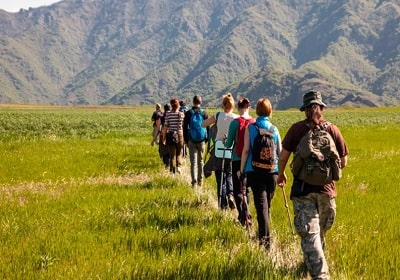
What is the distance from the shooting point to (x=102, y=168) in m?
18.3

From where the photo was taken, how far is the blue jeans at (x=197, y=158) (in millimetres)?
13578

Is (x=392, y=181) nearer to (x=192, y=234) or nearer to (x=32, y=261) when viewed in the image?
(x=192, y=234)

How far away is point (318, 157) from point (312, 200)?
70cm

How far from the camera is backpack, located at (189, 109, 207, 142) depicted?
1324 cm

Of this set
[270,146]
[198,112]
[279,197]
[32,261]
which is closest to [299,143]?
[270,146]

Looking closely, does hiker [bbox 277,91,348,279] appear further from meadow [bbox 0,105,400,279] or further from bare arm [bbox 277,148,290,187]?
meadow [bbox 0,105,400,279]

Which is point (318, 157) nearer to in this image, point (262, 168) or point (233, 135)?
point (262, 168)

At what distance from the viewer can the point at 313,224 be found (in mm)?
5930

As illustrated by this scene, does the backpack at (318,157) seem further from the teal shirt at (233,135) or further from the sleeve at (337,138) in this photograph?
the teal shirt at (233,135)

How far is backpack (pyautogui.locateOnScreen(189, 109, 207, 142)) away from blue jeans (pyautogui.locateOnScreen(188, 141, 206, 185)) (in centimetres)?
26

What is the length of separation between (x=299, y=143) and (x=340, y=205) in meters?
5.28

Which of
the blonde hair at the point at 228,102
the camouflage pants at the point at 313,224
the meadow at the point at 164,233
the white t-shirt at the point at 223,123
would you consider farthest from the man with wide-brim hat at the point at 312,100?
the white t-shirt at the point at 223,123

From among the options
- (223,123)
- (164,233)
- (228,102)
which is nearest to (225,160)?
(223,123)

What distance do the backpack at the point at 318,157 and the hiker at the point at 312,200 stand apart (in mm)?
160
